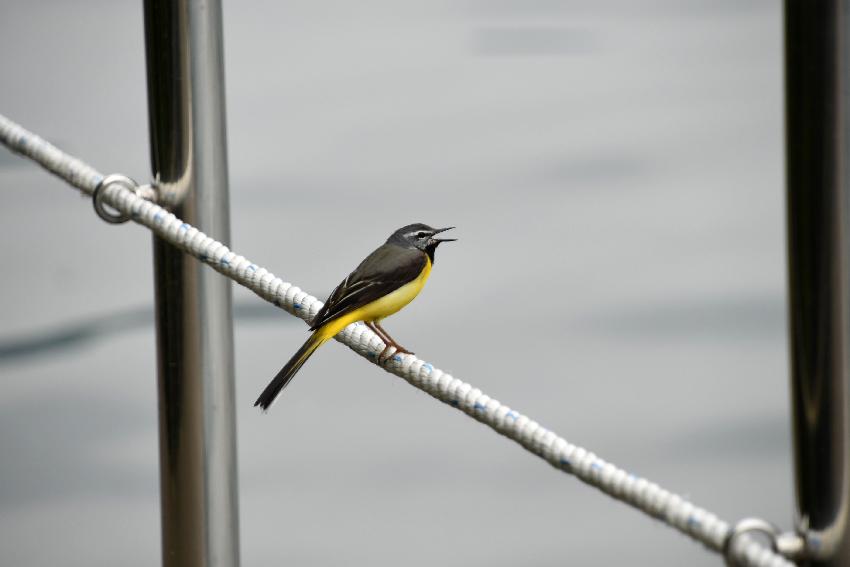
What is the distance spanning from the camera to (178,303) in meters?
0.76

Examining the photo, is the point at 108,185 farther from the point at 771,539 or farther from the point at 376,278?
the point at 771,539

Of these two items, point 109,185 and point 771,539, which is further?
point 109,185

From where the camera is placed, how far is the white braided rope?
422 mm

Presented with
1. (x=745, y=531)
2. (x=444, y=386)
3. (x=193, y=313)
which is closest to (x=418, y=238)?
(x=193, y=313)

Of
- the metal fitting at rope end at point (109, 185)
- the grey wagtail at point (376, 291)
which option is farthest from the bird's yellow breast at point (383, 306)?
the metal fitting at rope end at point (109, 185)

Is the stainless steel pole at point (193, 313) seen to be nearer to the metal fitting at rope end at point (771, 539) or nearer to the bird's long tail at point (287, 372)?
the bird's long tail at point (287, 372)

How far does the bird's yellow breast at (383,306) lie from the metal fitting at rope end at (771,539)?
0.37 meters

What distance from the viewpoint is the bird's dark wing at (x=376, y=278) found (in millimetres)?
751

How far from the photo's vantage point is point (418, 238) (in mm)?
910

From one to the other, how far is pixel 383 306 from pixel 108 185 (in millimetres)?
211

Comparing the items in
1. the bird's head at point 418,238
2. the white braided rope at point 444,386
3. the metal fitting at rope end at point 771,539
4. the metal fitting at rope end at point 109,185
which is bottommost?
the metal fitting at rope end at point 771,539

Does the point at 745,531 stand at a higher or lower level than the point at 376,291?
lower

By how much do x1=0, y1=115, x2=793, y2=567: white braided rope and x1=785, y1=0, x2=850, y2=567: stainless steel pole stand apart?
3 centimetres

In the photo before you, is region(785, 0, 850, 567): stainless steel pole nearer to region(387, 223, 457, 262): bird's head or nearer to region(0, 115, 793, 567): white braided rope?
region(0, 115, 793, 567): white braided rope
